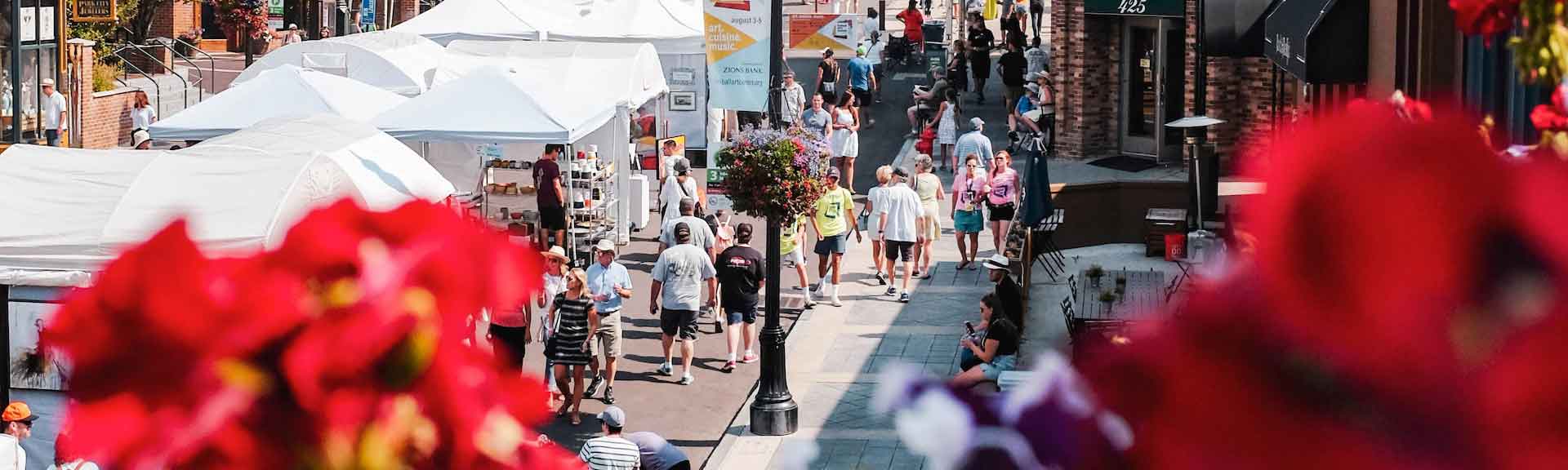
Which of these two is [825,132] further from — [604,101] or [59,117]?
[59,117]

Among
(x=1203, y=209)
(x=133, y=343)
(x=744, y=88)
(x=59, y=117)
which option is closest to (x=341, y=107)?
(x=744, y=88)

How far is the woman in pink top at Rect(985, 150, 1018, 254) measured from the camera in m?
22.5

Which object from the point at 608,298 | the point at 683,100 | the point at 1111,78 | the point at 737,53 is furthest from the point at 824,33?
the point at 608,298

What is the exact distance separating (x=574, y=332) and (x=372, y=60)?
12455 mm

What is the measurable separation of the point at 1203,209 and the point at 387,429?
1876 centimetres

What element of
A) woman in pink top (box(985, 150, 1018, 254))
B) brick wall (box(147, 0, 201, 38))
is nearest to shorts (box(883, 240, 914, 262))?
woman in pink top (box(985, 150, 1018, 254))

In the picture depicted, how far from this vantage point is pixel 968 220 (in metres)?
22.5

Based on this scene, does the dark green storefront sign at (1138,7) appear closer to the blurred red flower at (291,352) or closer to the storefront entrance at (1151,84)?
the storefront entrance at (1151,84)

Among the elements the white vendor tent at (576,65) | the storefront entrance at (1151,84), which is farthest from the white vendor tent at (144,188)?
the storefront entrance at (1151,84)

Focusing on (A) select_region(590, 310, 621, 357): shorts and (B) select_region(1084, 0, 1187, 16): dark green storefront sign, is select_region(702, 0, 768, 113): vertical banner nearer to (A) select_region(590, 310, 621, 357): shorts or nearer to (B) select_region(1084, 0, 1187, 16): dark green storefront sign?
(A) select_region(590, 310, 621, 357): shorts

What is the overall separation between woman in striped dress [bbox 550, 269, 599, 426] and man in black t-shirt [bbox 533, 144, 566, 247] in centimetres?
622

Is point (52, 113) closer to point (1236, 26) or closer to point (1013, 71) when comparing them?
point (1013, 71)

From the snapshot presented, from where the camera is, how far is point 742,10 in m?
21.7

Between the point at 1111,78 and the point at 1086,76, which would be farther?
the point at 1111,78
